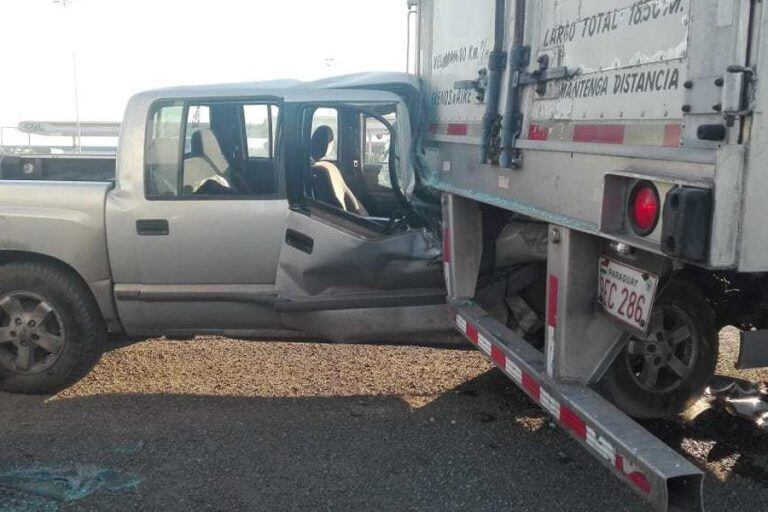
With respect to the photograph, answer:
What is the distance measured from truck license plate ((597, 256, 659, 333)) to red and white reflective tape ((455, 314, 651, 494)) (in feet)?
1.43

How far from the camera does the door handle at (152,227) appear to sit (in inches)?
187

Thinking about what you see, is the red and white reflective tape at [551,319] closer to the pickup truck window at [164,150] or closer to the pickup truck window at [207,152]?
the pickup truck window at [207,152]

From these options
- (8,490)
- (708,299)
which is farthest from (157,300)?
(708,299)

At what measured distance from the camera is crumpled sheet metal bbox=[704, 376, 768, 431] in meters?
4.44

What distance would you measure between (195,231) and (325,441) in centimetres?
151

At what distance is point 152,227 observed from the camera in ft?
15.7

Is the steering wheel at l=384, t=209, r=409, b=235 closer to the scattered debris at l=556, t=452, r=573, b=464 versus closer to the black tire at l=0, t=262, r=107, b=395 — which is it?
the scattered debris at l=556, t=452, r=573, b=464

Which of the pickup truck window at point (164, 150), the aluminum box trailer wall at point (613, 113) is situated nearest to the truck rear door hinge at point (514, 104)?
the aluminum box trailer wall at point (613, 113)

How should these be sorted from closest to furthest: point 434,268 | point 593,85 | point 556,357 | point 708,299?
point 593,85 < point 556,357 < point 708,299 < point 434,268

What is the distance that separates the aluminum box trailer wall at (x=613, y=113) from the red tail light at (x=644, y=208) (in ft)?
0.09

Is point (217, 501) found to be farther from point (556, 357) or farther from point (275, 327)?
point (556, 357)

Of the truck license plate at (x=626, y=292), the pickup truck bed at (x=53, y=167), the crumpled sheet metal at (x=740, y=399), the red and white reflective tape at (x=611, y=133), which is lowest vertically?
the crumpled sheet metal at (x=740, y=399)

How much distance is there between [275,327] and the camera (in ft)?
15.9

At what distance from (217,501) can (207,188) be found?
1.98 metres
